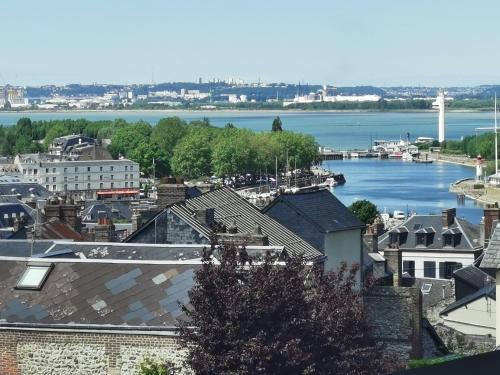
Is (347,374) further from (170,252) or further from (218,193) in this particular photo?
(218,193)

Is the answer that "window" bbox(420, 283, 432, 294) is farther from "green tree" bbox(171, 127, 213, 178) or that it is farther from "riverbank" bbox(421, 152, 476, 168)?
"riverbank" bbox(421, 152, 476, 168)

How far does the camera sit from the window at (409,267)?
91.2 ft

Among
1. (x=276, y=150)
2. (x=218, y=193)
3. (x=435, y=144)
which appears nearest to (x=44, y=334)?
(x=218, y=193)

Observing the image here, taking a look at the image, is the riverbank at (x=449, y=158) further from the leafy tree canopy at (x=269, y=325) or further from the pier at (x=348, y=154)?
the leafy tree canopy at (x=269, y=325)

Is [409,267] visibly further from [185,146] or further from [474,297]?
[185,146]

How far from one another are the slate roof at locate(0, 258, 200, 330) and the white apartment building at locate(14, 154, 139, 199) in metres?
61.7

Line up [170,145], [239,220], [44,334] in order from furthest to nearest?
[170,145] → [239,220] → [44,334]

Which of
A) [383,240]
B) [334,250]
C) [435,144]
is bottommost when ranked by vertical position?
[435,144]

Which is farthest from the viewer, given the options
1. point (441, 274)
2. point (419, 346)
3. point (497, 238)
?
point (441, 274)

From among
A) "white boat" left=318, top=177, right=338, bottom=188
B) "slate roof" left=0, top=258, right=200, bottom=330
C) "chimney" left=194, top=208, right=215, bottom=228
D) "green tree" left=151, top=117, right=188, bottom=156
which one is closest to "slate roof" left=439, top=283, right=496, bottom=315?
"chimney" left=194, top=208, right=215, bottom=228

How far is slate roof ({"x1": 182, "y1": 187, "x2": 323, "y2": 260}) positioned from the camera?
13.7 meters

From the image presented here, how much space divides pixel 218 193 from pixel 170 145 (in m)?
88.0

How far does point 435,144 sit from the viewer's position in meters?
144

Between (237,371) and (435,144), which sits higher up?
(237,371)
